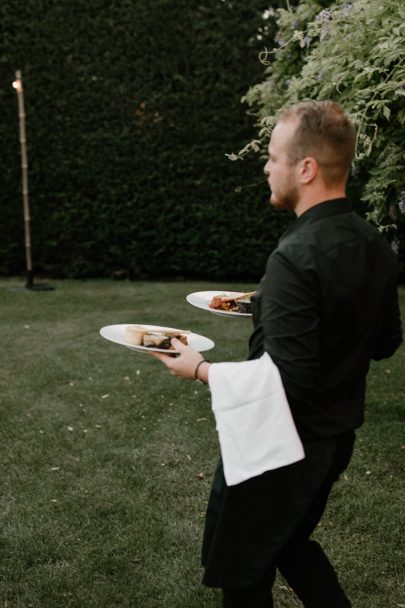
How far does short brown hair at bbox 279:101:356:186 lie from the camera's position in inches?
59.0

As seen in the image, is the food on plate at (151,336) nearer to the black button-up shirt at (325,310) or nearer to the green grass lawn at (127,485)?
the black button-up shirt at (325,310)

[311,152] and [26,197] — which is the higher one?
[311,152]

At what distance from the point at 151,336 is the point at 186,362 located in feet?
0.63

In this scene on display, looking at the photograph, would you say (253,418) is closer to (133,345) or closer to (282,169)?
(133,345)

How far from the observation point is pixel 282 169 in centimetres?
155

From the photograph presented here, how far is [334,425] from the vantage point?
1.64 metres

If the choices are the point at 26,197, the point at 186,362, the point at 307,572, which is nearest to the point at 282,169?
the point at 186,362

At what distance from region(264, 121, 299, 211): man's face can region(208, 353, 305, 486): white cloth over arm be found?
0.41 meters

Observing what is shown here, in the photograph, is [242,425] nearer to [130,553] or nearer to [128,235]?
[130,553]

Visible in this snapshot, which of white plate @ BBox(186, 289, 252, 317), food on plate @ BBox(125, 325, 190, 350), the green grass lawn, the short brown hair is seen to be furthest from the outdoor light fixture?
the short brown hair

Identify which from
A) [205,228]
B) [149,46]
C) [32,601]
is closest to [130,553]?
[32,601]

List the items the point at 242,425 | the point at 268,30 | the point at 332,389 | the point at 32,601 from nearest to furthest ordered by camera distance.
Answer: the point at 242,425 < the point at 332,389 < the point at 32,601 < the point at 268,30

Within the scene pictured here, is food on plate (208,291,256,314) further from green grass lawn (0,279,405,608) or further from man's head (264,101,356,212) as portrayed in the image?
green grass lawn (0,279,405,608)

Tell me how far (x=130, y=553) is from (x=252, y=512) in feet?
4.50
